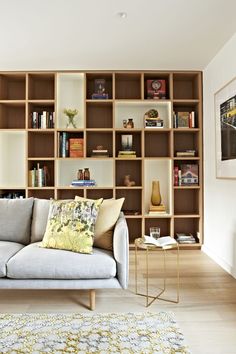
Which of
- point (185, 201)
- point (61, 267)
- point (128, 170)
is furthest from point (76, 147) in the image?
point (61, 267)

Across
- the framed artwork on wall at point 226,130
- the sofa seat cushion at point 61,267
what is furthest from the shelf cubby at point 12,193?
the framed artwork on wall at point 226,130

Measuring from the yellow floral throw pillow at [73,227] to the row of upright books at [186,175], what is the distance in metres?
2.12

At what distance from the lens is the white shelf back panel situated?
4762mm

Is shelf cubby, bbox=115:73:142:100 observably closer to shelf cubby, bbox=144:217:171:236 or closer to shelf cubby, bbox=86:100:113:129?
shelf cubby, bbox=86:100:113:129

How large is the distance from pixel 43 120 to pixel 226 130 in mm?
2520

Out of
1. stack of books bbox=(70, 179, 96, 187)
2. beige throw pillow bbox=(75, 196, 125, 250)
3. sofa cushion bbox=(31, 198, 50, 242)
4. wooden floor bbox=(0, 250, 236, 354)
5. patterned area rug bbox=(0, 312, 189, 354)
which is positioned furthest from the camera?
stack of books bbox=(70, 179, 96, 187)

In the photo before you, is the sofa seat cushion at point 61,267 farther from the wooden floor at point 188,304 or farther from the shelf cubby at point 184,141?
the shelf cubby at point 184,141

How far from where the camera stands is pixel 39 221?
3100 millimetres

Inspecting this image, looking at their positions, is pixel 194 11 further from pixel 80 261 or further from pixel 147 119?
pixel 80 261

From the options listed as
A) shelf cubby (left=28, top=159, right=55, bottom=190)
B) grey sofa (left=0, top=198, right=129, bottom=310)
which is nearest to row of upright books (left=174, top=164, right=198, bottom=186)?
shelf cubby (left=28, top=159, right=55, bottom=190)

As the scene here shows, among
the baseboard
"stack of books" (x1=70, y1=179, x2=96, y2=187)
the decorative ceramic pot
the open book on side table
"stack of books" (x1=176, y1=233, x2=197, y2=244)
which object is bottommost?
the baseboard

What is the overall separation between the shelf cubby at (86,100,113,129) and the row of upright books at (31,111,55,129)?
0.54m

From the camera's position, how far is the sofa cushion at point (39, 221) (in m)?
3.07

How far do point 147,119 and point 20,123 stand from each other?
1.93 meters
